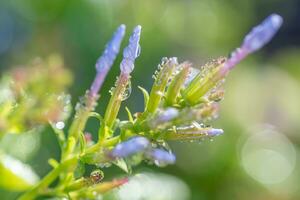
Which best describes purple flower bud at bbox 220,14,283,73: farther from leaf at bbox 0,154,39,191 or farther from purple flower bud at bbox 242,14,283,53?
leaf at bbox 0,154,39,191

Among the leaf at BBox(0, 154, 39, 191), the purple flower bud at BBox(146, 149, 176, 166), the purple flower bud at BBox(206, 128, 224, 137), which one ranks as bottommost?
the purple flower bud at BBox(146, 149, 176, 166)

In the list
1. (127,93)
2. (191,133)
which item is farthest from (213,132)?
(127,93)

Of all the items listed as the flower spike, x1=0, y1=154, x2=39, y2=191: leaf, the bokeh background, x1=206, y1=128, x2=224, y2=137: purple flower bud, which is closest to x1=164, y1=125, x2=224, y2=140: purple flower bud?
x1=206, y1=128, x2=224, y2=137: purple flower bud

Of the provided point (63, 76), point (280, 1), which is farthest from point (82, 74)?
point (280, 1)

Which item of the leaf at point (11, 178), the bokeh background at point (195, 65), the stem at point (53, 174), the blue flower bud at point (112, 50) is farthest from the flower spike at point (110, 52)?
the bokeh background at point (195, 65)

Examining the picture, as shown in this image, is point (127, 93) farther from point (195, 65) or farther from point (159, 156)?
point (195, 65)
